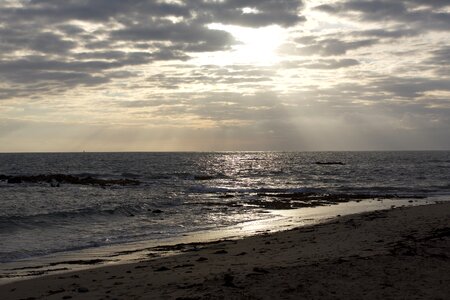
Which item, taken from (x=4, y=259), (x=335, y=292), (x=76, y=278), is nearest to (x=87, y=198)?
(x=4, y=259)

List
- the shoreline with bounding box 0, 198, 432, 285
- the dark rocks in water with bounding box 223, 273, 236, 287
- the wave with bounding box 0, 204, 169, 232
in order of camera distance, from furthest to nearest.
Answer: the wave with bounding box 0, 204, 169, 232 < the shoreline with bounding box 0, 198, 432, 285 < the dark rocks in water with bounding box 223, 273, 236, 287

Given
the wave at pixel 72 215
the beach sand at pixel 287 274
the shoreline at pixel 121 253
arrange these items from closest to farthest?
the beach sand at pixel 287 274 < the shoreline at pixel 121 253 < the wave at pixel 72 215

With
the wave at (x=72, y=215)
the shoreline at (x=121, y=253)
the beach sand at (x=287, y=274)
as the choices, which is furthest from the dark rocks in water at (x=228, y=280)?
the wave at (x=72, y=215)

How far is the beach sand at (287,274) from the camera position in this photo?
25.6 ft

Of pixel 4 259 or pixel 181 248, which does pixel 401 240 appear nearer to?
pixel 181 248

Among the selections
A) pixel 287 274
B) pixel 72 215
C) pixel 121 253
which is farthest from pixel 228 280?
pixel 72 215

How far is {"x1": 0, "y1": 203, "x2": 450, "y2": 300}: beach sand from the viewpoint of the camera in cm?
780

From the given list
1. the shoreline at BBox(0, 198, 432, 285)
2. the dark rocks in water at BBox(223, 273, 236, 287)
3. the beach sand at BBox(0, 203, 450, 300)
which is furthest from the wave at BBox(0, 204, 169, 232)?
the dark rocks in water at BBox(223, 273, 236, 287)

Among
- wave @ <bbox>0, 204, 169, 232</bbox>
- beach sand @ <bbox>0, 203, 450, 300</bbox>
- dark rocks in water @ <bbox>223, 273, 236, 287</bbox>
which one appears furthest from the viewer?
wave @ <bbox>0, 204, 169, 232</bbox>

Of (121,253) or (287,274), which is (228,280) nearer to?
(287,274)

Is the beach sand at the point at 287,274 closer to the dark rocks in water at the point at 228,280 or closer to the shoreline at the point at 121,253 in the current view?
the dark rocks in water at the point at 228,280

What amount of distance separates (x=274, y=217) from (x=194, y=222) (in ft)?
15.6

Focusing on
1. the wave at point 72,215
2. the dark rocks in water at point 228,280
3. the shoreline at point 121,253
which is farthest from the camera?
the wave at point 72,215

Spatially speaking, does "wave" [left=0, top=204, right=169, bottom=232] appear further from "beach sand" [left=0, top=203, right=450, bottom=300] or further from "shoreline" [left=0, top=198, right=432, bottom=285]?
"beach sand" [left=0, top=203, right=450, bottom=300]
